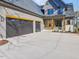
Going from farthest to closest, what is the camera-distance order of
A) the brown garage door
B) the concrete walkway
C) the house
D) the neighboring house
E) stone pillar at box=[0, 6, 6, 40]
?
the neighboring house
the brown garage door
the house
stone pillar at box=[0, 6, 6, 40]
the concrete walkway

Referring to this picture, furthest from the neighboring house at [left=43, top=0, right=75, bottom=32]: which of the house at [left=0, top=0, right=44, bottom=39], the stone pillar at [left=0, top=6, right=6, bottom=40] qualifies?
the stone pillar at [left=0, top=6, right=6, bottom=40]

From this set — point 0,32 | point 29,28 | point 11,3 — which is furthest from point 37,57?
point 29,28

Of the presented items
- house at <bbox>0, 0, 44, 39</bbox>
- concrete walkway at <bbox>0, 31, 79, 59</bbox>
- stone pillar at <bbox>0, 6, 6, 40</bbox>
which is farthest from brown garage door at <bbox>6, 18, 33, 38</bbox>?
concrete walkway at <bbox>0, 31, 79, 59</bbox>

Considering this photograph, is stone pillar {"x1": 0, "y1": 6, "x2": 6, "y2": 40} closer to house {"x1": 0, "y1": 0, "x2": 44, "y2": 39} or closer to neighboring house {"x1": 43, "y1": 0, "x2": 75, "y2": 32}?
house {"x1": 0, "y1": 0, "x2": 44, "y2": 39}

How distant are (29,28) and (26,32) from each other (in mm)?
1599

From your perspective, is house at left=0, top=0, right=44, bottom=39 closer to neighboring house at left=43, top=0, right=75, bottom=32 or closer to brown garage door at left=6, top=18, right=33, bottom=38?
brown garage door at left=6, top=18, right=33, bottom=38

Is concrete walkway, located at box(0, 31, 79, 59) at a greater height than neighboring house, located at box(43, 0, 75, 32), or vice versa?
neighboring house, located at box(43, 0, 75, 32)

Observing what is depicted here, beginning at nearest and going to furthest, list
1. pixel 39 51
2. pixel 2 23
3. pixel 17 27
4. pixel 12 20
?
pixel 39 51 → pixel 2 23 → pixel 12 20 → pixel 17 27

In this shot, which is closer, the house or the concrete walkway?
the concrete walkway

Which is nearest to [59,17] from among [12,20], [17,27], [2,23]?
[17,27]

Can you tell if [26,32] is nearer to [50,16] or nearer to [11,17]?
[11,17]

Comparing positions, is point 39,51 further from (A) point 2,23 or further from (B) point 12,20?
(B) point 12,20

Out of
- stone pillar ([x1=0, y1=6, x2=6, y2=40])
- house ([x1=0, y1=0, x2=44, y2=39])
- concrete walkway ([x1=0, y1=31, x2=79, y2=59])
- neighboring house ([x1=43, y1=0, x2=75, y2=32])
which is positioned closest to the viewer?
concrete walkway ([x1=0, y1=31, x2=79, y2=59])

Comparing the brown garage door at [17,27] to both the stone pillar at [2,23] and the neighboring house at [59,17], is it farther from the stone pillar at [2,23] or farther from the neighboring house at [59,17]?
the neighboring house at [59,17]
